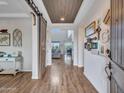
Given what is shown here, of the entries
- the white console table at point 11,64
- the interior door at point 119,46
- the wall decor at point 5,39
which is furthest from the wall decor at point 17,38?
the interior door at point 119,46

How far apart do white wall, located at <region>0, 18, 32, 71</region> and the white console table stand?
28cm

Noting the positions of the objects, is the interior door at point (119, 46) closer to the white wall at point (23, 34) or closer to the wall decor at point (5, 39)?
the white wall at point (23, 34)

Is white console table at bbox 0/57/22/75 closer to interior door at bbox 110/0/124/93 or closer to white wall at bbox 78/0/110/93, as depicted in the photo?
white wall at bbox 78/0/110/93

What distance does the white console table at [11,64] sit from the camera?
267 inches

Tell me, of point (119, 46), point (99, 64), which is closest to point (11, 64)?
point (99, 64)

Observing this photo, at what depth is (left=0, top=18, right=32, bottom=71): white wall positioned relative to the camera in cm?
726

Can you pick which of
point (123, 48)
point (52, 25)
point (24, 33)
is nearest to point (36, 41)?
point (24, 33)

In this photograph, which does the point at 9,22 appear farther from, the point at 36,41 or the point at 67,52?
the point at 67,52

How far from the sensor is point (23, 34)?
7.27 m

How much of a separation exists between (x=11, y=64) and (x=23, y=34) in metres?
1.44

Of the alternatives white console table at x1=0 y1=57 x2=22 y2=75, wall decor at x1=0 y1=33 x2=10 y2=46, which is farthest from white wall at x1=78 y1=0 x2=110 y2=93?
wall decor at x1=0 y1=33 x2=10 y2=46

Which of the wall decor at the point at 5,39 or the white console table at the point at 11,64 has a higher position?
the wall decor at the point at 5,39

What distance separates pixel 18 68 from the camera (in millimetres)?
7129

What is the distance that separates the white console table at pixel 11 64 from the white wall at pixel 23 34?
28cm
